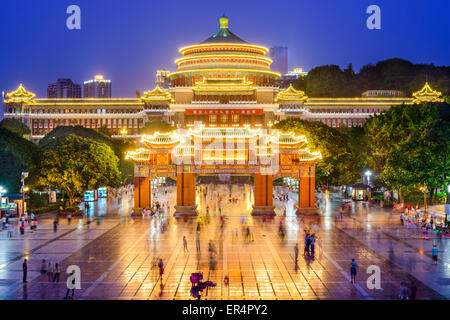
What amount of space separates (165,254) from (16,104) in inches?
4513

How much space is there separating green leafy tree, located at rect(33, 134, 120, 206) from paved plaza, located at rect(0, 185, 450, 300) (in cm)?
590

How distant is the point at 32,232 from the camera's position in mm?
41531

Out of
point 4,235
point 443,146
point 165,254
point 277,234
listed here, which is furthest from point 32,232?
point 443,146

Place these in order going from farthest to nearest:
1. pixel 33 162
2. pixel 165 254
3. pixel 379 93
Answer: pixel 379 93 < pixel 33 162 < pixel 165 254

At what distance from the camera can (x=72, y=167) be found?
53.3 meters

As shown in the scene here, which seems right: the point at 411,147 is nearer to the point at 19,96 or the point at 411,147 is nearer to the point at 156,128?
the point at 156,128

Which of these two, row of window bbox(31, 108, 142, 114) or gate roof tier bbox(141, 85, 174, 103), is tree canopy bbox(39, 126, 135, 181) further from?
row of window bbox(31, 108, 142, 114)

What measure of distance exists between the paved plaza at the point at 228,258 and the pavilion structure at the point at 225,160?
11.2ft

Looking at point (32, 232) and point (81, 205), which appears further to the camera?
point (81, 205)

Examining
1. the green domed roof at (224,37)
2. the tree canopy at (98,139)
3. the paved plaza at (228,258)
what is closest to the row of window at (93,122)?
the green domed roof at (224,37)

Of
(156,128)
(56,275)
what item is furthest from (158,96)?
(56,275)

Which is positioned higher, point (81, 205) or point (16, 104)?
point (16, 104)

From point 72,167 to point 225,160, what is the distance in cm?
1696

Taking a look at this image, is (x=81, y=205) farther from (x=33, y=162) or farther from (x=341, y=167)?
(x=341, y=167)
